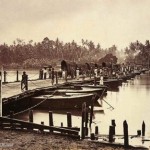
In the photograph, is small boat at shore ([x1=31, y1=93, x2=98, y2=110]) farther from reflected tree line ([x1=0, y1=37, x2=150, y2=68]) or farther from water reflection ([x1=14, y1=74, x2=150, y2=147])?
reflected tree line ([x1=0, y1=37, x2=150, y2=68])

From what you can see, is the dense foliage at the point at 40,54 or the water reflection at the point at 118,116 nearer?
the water reflection at the point at 118,116

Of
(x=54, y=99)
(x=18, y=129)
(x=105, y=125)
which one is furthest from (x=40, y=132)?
(x=54, y=99)

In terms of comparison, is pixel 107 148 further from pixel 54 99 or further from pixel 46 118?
pixel 54 99

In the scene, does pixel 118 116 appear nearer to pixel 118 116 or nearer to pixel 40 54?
pixel 118 116

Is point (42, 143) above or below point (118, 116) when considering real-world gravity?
above

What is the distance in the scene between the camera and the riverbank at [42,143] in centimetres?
970

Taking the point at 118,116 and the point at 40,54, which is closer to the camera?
the point at 118,116

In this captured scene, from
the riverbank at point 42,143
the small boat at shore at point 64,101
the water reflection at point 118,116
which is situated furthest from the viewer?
the small boat at shore at point 64,101

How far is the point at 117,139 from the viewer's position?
13445 millimetres

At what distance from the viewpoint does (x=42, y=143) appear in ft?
33.3

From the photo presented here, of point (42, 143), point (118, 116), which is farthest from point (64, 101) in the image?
point (42, 143)

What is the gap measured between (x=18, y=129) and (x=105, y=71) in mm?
35887

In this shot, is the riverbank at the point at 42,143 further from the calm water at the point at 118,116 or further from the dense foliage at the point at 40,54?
the dense foliage at the point at 40,54

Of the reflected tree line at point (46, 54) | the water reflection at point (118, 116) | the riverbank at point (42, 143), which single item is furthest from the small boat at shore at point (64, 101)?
the reflected tree line at point (46, 54)
